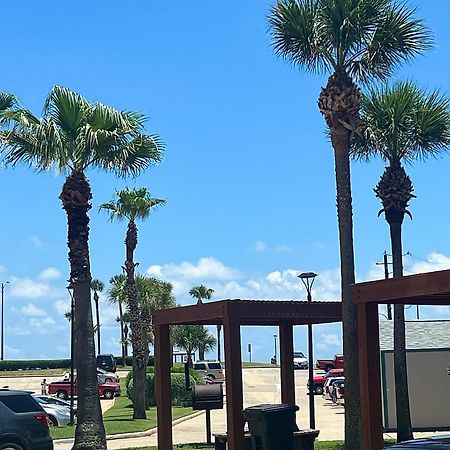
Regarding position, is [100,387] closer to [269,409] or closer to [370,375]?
[269,409]

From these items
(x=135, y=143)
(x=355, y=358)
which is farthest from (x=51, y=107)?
(x=355, y=358)

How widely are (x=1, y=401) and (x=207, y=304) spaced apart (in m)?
4.54

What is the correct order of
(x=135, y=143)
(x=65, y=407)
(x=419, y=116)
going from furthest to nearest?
1. (x=65, y=407)
2. (x=135, y=143)
3. (x=419, y=116)

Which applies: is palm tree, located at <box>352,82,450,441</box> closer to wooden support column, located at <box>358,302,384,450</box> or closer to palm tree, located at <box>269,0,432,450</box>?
palm tree, located at <box>269,0,432,450</box>

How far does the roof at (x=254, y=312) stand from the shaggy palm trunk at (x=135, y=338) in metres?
14.2

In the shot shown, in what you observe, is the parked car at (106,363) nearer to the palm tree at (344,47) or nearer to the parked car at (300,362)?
the parked car at (300,362)

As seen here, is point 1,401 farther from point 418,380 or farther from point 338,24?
point 418,380

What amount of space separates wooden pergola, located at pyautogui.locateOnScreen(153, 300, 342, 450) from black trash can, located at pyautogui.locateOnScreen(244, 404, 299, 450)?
275mm

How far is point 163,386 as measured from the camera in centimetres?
1750

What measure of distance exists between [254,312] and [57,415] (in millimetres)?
18539

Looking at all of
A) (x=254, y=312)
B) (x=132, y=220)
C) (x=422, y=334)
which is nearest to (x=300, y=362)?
(x=132, y=220)

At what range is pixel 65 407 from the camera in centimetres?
3259

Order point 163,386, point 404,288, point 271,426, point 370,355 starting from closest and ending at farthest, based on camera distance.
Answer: point 404,288
point 370,355
point 271,426
point 163,386

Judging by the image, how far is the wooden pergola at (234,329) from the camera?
14.5 m
